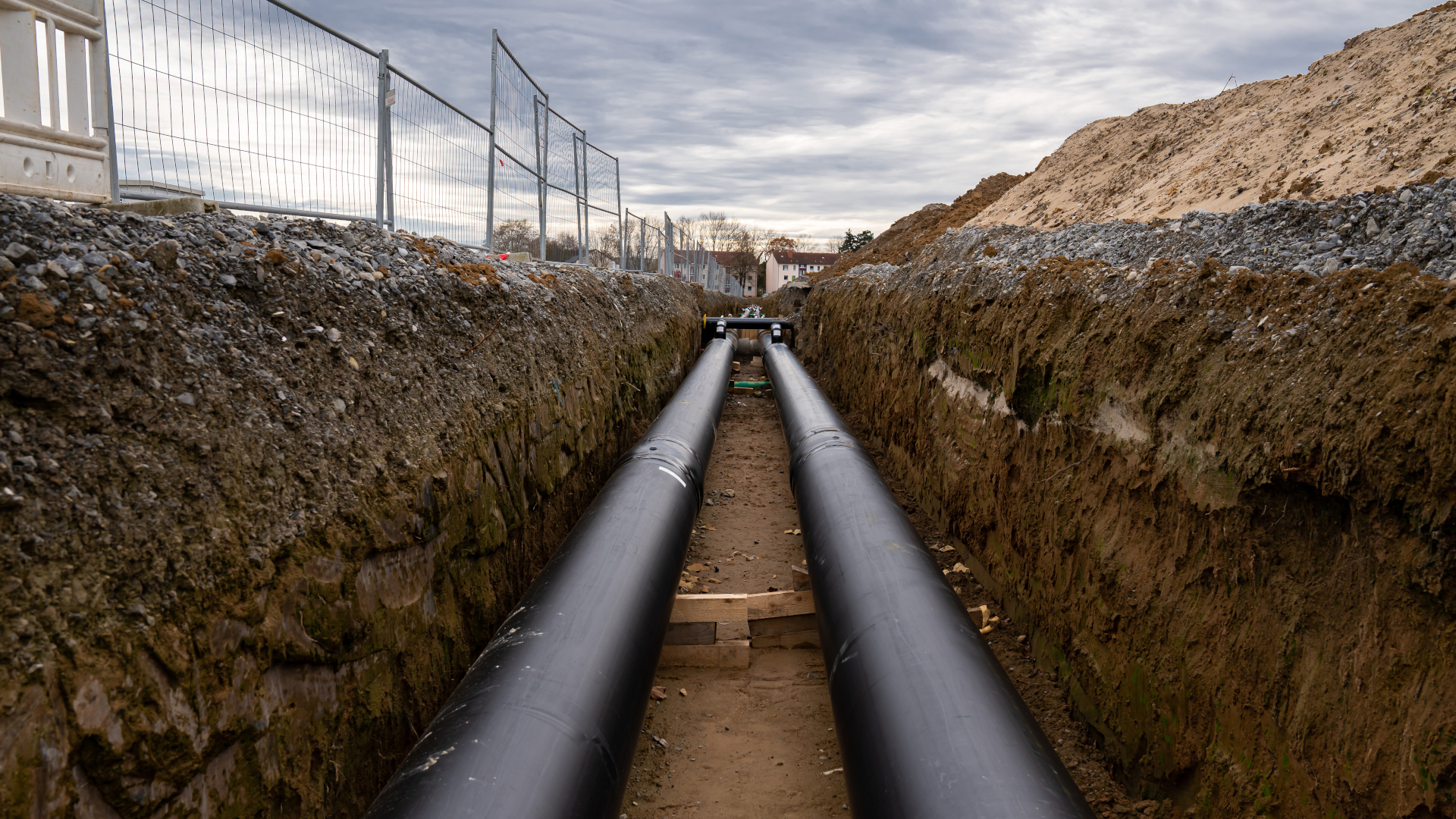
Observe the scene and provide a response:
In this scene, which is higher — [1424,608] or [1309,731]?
[1424,608]

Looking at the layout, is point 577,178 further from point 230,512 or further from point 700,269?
point 700,269

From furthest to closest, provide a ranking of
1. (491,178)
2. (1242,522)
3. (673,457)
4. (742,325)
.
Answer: (742,325) → (491,178) → (673,457) → (1242,522)

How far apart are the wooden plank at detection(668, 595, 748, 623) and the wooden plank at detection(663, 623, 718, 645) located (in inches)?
1.2

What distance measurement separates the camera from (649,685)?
9.48 ft

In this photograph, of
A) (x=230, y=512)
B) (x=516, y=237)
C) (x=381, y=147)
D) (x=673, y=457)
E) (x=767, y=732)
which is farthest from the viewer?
(x=516, y=237)

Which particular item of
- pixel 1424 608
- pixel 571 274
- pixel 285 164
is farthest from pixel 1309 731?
pixel 571 274

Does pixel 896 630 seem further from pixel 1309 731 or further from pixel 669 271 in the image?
pixel 669 271

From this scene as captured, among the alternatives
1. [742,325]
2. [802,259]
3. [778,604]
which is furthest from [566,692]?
[802,259]

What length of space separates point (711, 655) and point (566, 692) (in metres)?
1.88

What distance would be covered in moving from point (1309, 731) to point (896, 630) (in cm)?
119

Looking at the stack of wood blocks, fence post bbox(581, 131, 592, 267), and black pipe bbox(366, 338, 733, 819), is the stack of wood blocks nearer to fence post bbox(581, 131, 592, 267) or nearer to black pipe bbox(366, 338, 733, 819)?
black pipe bbox(366, 338, 733, 819)

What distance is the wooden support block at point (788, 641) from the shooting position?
14.1ft

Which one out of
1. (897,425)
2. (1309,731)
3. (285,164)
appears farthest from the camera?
(897,425)

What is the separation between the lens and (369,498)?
8.06 feet
